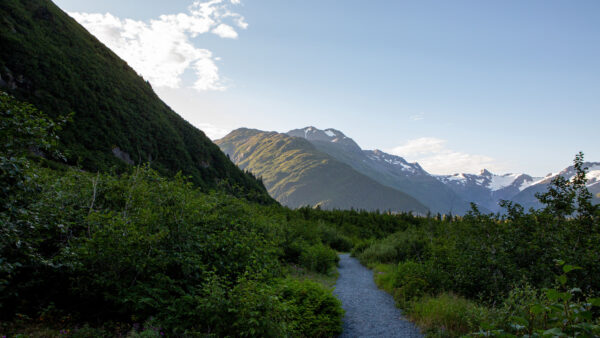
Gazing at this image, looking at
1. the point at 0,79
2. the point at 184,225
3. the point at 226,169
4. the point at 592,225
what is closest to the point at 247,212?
the point at 184,225

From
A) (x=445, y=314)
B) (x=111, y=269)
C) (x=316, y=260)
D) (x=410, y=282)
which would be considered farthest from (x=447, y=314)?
(x=316, y=260)

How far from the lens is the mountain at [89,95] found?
1962 inches

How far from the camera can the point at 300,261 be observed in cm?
1519

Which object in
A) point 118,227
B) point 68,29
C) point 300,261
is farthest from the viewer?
point 68,29

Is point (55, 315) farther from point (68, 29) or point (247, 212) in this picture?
point (68, 29)

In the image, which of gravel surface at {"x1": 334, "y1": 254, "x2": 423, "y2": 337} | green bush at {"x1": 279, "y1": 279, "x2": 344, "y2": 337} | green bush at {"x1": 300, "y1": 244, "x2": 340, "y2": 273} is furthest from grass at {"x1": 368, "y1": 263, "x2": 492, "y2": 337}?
green bush at {"x1": 300, "y1": 244, "x2": 340, "y2": 273}

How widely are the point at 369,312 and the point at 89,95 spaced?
67.8 meters

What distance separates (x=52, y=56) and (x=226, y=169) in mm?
43474

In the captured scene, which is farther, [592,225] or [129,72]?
[129,72]

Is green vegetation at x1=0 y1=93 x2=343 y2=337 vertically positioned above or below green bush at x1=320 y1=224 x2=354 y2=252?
above

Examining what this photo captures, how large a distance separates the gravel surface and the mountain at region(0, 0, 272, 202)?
3413cm

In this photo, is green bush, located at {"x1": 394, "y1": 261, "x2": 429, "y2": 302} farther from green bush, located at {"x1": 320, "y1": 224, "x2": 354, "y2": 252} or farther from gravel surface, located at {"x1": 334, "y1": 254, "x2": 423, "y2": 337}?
green bush, located at {"x1": 320, "y1": 224, "x2": 354, "y2": 252}

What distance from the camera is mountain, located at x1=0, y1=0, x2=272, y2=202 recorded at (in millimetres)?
49844

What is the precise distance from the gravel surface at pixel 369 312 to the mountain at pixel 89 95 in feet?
112
